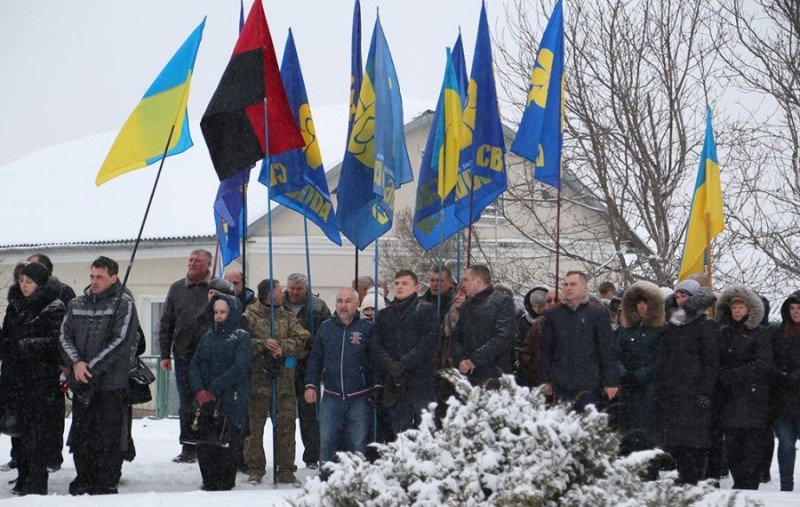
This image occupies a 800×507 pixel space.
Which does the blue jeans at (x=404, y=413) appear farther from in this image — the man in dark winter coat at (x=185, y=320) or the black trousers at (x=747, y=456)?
the black trousers at (x=747, y=456)

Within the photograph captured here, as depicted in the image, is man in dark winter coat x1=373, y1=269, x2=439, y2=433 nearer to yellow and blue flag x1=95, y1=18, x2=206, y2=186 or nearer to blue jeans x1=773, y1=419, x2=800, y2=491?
yellow and blue flag x1=95, y1=18, x2=206, y2=186

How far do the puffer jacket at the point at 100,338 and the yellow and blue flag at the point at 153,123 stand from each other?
1394mm

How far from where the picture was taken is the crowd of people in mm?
10242

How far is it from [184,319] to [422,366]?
2.53 m

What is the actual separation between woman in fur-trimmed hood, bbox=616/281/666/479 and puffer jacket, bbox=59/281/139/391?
12.7 ft

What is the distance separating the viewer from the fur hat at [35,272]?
34.5 feet

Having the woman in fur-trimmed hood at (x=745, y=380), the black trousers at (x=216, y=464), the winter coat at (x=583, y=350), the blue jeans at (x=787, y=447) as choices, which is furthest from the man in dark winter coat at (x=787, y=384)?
the black trousers at (x=216, y=464)

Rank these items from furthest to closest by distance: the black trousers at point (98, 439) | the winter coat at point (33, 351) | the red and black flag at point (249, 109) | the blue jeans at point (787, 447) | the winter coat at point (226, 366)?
the red and black flag at point (249, 109) < the blue jeans at point (787, 447) < the winter coat at point (226, 366) < the winter coat at point (33, 351) < the black trousers at point (98, 439)

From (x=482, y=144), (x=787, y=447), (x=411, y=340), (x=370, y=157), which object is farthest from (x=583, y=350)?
(x=370, y=157)

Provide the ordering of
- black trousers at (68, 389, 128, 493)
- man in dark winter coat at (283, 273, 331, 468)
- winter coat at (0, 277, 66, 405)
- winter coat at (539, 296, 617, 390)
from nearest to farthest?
1. black trousers at (68, 389, 128, 493)
2. winter coat at (539, 296, 617, 390)
3. winter coat at (0, 277, 66, 405)
4. man in dark winter coat at (283, 273, 331, 468)

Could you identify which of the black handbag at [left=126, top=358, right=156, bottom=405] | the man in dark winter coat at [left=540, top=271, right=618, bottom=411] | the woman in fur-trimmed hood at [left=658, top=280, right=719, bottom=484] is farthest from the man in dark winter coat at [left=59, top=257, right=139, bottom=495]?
the woman in fur-trimmed hood at [left=658, top=280, right=719, bottom=484]

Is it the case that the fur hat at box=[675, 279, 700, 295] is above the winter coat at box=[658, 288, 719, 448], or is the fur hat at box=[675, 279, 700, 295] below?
above

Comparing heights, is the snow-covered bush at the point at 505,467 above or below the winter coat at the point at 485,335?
below

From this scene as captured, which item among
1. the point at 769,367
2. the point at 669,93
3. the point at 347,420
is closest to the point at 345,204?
the point at 347,420
